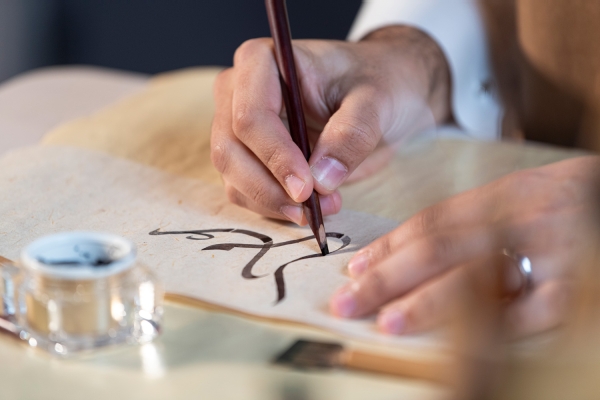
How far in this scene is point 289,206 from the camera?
1.65ft

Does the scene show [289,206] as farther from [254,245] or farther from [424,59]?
[424,59]

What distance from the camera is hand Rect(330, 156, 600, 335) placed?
31 cm

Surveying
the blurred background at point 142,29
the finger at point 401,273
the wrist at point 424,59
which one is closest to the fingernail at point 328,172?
the finger at point 401,273

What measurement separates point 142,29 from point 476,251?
1.44 metres

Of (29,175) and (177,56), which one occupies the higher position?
(29,175)

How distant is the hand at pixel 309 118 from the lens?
0.50 metres

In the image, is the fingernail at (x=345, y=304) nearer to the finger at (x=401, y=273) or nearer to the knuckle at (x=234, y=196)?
the finger at (x=401, y=273)

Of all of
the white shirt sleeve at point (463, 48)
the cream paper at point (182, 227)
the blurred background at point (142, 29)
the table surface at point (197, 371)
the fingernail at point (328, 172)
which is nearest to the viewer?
the table surface at point (197, 371)

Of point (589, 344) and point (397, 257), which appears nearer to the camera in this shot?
point (589, 344)

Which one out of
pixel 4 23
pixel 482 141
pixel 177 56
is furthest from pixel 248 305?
pixel 4 23

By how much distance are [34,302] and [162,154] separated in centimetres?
36

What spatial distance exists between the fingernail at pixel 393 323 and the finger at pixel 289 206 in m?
0.17

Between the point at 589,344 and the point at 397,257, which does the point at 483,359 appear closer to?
the point at 589,344

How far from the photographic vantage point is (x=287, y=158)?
488 millimetres
